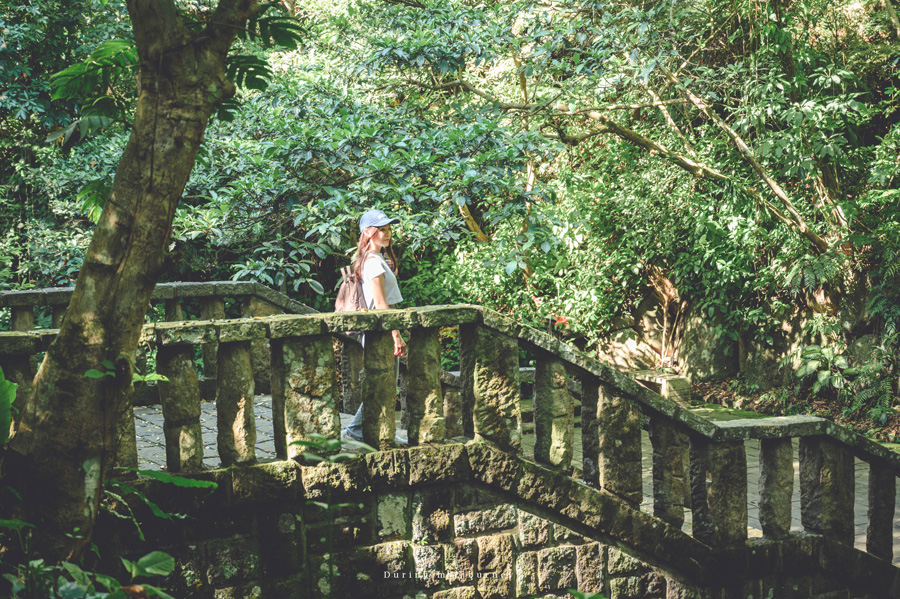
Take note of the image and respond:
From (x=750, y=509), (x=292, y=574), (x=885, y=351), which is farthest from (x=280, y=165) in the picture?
(x=885, y=351)

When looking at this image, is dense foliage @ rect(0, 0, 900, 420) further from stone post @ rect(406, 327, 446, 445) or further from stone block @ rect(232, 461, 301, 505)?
stone block @ rect(232, 461, 301, 505)

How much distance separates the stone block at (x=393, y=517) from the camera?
4.08 meters

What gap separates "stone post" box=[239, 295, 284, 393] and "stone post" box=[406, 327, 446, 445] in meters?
2.89

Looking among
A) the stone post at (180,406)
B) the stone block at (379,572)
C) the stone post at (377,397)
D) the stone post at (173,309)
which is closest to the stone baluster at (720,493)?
the stone block at (379,572)

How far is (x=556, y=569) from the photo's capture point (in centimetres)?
444

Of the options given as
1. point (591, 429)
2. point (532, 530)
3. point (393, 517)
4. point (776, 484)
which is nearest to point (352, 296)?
point (393, 517)

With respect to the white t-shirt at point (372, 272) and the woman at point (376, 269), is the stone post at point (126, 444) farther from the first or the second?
the white t-shirt at point (372, 272)

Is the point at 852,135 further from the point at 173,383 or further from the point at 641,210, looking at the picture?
the point at 173,383

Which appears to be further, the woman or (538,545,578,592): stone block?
the woman

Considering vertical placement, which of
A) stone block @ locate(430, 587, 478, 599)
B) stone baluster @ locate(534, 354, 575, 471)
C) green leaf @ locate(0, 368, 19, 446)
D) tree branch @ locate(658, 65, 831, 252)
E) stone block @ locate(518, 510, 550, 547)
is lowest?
stone block @ locate(430, 587, 478, 599)

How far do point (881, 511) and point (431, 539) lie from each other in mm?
3220

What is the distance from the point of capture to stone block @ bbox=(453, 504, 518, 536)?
13.9 feet

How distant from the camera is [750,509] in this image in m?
7.00

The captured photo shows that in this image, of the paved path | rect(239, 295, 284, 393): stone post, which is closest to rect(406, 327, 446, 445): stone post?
the paved path
